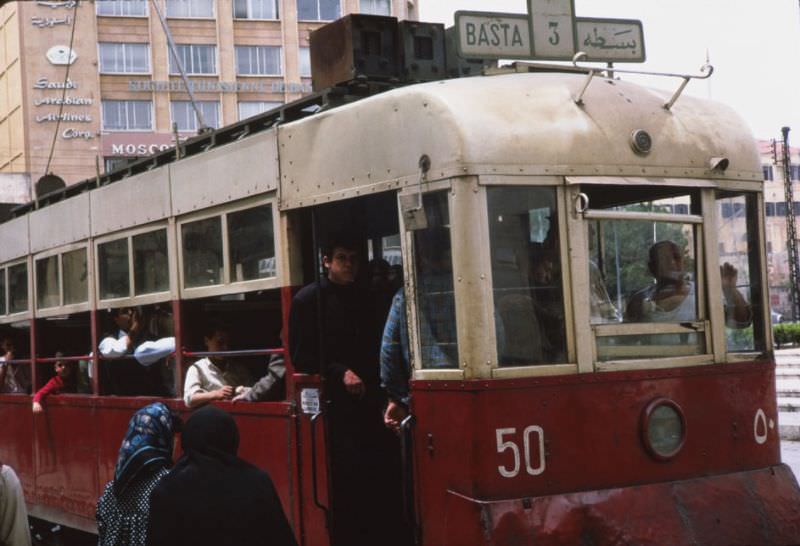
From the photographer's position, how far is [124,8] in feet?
181

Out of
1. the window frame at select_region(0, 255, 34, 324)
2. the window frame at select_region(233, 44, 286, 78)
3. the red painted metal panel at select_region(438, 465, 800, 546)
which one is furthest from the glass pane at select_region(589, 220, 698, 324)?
the window frame at select_region(233, 44, 286, 78)

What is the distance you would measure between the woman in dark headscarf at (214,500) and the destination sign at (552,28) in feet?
9.65

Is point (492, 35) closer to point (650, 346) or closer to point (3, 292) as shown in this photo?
point (650, 346)

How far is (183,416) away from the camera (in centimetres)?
831

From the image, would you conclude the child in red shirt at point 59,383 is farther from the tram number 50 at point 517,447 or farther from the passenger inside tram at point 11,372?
→ the tram number 50 at point 517,447

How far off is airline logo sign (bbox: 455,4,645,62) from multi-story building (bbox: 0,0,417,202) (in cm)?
4759

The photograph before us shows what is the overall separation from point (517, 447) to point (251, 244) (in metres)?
2.32

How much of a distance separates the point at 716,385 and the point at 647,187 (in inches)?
41.0

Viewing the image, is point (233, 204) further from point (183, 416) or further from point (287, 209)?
point (183, 416)

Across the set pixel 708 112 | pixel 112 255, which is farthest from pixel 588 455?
pixel 112 255

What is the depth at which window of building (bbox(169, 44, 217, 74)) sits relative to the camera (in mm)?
55938

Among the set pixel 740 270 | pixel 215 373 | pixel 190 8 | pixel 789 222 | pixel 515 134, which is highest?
pixel 190 8

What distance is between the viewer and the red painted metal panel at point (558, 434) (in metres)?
5.80

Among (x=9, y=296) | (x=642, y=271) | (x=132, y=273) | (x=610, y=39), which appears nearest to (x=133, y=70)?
(x=9, y=296)
